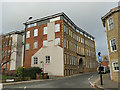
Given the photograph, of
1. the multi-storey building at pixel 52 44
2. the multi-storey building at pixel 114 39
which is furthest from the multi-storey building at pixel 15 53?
the multi-storey building at pixel 114 39

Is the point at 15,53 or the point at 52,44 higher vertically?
the point at 52,44

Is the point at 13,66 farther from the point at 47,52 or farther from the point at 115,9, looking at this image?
the point at 115,9

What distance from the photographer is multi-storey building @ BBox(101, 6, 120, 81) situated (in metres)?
16.0

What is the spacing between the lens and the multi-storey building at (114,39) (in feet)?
52.5

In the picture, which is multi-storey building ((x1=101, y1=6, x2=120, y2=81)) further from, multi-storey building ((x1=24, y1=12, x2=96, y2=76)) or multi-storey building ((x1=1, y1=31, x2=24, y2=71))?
multi-storey building ((x1=1, y1=31, x2=24, y2=71))

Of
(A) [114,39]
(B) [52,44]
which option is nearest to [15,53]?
(B) [52,44]

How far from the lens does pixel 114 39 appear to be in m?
16.9

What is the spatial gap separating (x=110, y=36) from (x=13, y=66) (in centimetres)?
2913

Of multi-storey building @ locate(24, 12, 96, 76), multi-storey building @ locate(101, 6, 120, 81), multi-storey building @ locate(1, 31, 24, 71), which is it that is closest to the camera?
multi-storey building @ locate(101, 6, 120, 81)

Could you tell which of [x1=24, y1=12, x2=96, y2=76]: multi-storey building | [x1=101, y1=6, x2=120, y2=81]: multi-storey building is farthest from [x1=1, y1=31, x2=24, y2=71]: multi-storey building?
[x1=101, y1=6, x2=120, y2=81]: multi-storey building

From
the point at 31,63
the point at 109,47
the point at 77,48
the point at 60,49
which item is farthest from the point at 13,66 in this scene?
the point at 109,47

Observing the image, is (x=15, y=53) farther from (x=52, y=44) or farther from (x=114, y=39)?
(x=114, y=39)

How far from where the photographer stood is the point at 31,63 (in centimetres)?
3225

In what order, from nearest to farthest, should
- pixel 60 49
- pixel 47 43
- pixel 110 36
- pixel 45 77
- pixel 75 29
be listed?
pixel 110 36 < pixel 45 77 < pixel 60 49 < pixel 47 43 < pixel 75 29
